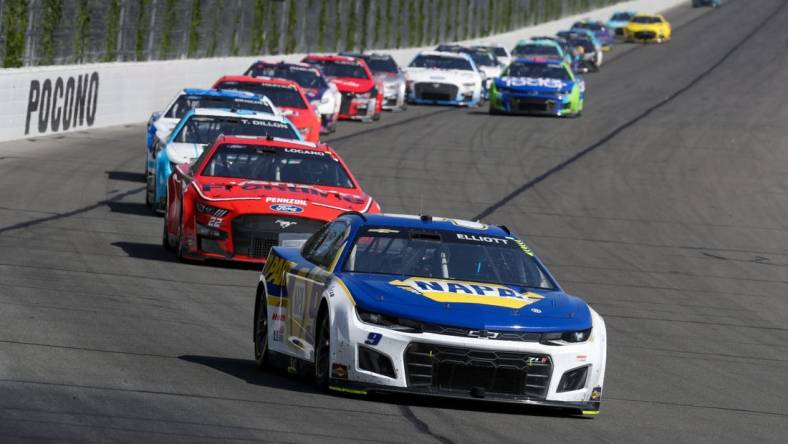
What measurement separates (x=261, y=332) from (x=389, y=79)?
30.8 meters

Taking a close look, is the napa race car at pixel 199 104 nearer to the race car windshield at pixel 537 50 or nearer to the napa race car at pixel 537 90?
the napa race car at pixel 537 90

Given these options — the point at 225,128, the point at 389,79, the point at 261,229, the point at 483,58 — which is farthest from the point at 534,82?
the point at 261,229

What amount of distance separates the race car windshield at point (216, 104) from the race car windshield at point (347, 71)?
14628mm

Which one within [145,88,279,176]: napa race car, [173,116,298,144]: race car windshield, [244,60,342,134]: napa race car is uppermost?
[173,116,298,144]: race car windshield

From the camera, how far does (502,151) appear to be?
32250mm

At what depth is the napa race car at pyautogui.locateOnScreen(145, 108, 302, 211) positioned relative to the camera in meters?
20.5

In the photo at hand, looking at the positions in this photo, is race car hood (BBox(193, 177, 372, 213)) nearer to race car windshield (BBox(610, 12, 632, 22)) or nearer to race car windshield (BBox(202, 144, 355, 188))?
race car windshield (BBox(202, 144, 355, 188))

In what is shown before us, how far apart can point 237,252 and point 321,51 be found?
39.4 metres

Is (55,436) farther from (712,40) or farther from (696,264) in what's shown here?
(712,40)

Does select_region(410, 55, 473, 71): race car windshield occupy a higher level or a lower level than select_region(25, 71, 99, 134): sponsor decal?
lower

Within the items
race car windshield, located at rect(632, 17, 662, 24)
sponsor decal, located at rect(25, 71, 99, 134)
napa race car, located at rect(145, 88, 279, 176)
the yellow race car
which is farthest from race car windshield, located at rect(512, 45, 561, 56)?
napa race car, located at rect(145, 88, 279, 176)

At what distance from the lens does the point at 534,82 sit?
131 feet

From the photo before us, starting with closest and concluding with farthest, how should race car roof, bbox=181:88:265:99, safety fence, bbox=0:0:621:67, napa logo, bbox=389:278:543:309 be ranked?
napa logo, bbox=389:278:543:309, race car roof, bbox=181:88:265:99, safety fence, bbox=0:0:621:67

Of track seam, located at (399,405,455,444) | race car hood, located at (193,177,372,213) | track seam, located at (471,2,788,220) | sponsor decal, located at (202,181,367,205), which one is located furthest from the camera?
track seam, located at (471,2,788,220)
